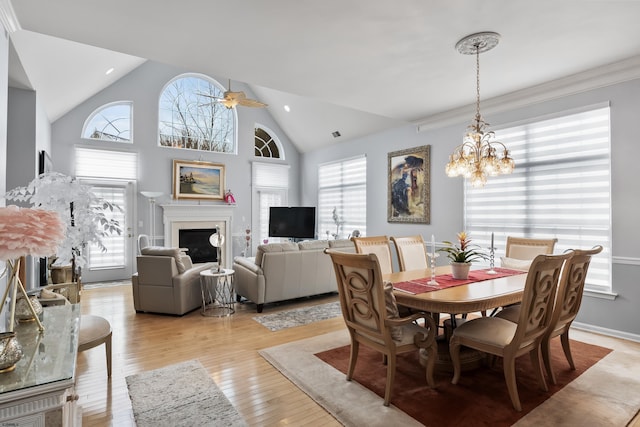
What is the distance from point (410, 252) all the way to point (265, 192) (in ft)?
17.7

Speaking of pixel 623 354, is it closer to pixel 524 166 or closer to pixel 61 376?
pixel 524 166

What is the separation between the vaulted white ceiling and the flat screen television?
3359 mm

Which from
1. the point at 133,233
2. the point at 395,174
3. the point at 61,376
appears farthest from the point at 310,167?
the point at 61,376

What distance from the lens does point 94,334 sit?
2.66m

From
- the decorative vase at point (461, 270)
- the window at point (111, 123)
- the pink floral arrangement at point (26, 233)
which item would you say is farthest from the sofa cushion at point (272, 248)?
the window at point (111, 123)

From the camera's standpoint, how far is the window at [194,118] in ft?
24.6

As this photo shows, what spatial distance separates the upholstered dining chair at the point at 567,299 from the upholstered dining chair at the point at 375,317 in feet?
3.00

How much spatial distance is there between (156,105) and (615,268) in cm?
813

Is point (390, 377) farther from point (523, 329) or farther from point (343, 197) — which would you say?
point (343, 197)

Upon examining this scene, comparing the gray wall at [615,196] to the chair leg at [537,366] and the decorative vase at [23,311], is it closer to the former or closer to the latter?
the chair leg at [537,366]

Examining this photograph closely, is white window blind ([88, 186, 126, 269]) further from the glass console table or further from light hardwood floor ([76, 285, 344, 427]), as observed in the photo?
the glass console table

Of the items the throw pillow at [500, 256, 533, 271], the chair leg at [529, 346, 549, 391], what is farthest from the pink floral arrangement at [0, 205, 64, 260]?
the throw pillow at [500, 256, 533, 271]

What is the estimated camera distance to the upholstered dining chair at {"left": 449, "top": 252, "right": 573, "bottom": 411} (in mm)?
2283

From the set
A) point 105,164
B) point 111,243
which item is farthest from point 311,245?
point 105,164
